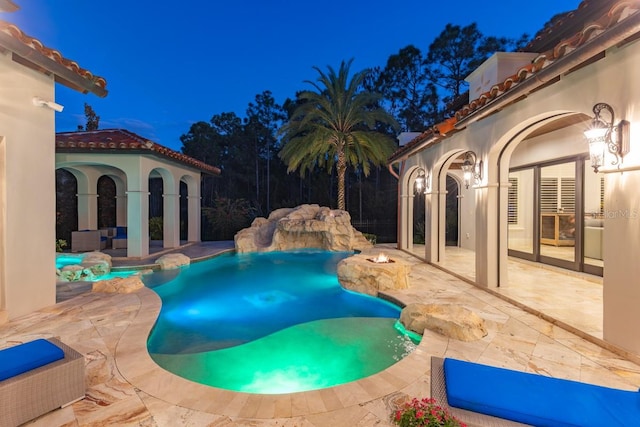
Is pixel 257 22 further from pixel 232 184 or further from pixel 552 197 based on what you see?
pixel 552 197

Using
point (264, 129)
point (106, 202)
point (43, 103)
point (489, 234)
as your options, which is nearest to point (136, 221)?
point (43, 103)

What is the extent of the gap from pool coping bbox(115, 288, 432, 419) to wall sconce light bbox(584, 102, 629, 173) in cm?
349

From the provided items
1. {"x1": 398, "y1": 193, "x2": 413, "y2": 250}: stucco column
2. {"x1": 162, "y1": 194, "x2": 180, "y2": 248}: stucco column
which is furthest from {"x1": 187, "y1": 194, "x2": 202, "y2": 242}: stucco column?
{"x1": 398, "y1": 193, "x2": 413, "y2": 250}: stucco column

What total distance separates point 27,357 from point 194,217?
13.9 meters

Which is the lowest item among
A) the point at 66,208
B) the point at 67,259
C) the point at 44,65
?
the point at 67,259

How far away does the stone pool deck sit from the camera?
2.86 meters

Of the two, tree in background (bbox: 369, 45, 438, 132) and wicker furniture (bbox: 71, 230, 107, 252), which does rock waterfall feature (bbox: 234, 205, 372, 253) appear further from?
tree in background (bbox: 369, 45, 438, 132)

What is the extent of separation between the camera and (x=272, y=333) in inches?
224

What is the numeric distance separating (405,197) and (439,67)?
1921 centimetres

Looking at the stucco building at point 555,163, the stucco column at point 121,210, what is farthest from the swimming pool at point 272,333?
the stucco column at point 121,210

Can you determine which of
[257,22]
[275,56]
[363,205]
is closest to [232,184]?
[363,205]

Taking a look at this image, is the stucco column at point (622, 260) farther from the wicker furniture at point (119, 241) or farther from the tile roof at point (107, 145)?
the wicker furniture at point (119, 241)

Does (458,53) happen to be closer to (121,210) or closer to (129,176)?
(129,176)

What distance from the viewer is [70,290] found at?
6.96 m
